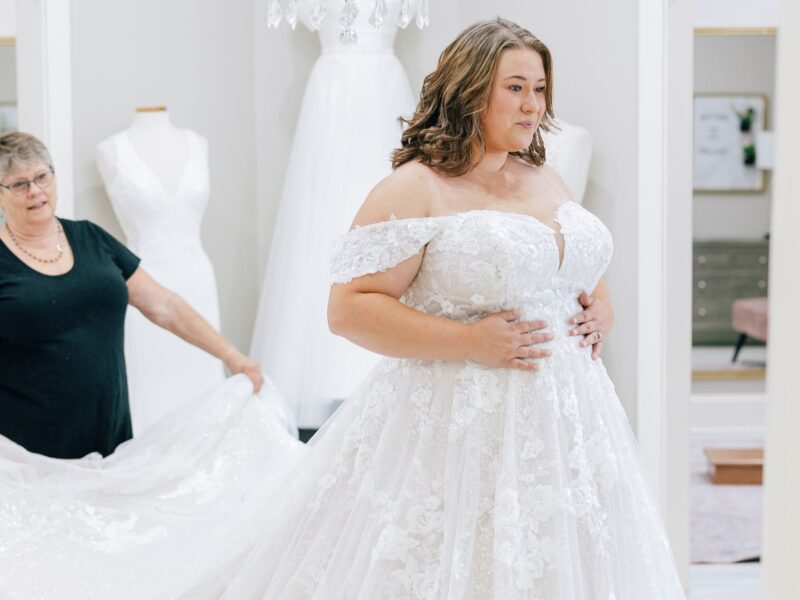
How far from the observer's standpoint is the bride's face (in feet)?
7.20

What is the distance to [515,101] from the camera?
2.20m

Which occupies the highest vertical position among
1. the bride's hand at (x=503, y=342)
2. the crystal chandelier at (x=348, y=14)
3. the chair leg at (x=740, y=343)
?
the crystal chandelier at (x=348, y=14)

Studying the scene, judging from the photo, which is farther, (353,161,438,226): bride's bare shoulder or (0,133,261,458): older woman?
(0,133,261,458): older woman

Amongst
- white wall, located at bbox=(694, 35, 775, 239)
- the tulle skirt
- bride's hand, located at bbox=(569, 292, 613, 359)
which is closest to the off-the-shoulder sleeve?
bride's hand, located at bbox=(569, 292, 613, 359)

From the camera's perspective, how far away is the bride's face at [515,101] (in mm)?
2193

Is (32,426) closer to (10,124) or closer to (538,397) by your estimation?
(538,397)

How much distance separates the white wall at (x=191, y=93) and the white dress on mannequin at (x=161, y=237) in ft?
0.52

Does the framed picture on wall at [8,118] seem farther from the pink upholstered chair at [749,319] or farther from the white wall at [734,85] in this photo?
the pink upholstered chair at [749,319]

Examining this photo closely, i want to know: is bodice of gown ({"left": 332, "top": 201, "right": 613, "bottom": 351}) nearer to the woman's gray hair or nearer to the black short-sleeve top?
the black short-sleeve top

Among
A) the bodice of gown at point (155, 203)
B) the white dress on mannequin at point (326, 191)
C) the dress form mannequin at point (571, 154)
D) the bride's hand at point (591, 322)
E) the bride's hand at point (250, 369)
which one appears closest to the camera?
the bride's hand at point (591, 322)

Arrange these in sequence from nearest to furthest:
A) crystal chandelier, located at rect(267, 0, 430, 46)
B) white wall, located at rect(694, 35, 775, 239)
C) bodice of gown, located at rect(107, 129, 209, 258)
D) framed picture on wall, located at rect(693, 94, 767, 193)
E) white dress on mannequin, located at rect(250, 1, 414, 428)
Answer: crystal chandelier, located at rect(267, 0, 430, 46) < bodice of gown, located at rect(107, 129, 209, 258) < white dress on mannequin, located at rect(250, 1, 414, 428) < white wall, located at rect(694, 35, 775, 239) < framed picture on wall, located at rect(693, 94, 767, 193)

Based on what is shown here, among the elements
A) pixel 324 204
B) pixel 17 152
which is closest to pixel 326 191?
pixel 324 204

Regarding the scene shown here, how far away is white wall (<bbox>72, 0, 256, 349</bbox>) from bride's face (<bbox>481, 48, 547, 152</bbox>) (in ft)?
8.51

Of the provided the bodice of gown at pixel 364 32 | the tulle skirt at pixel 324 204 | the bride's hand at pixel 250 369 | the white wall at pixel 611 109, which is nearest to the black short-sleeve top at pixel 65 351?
the bride's hand at pixel 250 369
